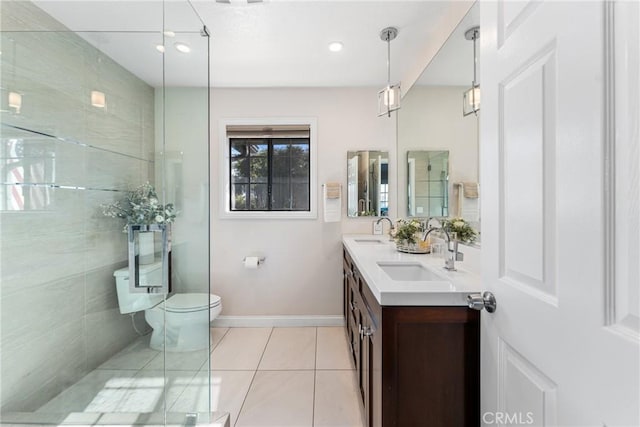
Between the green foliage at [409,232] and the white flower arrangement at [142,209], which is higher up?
the white flower arrangement at [142,209]

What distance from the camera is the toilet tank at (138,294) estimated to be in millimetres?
2023

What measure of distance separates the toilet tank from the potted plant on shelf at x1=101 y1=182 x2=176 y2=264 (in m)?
0.08

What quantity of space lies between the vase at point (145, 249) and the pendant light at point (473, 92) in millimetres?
2345

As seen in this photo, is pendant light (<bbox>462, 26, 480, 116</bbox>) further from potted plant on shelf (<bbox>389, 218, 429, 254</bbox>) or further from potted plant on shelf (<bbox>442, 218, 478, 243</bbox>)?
potted plant on shelf (<bbox>389, 218, 429, 254</bbox>)

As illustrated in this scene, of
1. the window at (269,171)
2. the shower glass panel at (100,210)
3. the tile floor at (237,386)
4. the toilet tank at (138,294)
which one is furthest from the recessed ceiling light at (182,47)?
the tile floor at (237,386)

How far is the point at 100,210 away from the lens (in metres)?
1.96

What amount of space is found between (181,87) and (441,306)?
2.45 metres

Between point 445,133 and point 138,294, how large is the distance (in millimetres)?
2545

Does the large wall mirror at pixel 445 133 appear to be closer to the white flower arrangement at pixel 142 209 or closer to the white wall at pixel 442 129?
the white wall at pixel 442 129

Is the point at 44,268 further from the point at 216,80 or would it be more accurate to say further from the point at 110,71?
the point at 216,80

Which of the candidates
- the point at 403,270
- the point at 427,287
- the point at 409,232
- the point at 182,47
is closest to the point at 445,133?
the point at 409,232

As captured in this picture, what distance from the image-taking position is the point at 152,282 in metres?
2.10

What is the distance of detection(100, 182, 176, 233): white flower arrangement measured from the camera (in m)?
2.02

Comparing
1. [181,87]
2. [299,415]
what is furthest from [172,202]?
[299,415]
